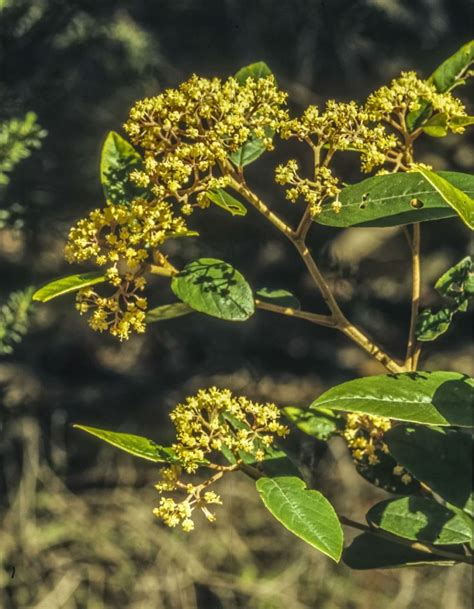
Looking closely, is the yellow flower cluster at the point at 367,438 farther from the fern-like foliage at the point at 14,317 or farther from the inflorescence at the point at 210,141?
the fern-like foliage at the point at 14,317

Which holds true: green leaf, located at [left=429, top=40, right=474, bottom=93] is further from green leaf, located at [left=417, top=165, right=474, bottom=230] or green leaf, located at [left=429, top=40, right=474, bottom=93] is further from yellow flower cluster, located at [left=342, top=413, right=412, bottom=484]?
yellow flower cluster, located at [left=342, top=413, right=412, bottom=484]

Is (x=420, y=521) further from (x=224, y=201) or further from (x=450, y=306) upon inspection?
(x=224, y=201)

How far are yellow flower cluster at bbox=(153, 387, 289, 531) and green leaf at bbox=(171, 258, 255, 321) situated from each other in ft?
0.26

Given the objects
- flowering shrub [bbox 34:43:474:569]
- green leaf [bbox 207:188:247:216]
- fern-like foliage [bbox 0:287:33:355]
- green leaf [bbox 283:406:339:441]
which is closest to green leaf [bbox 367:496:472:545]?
flowering shrub [bbox 34:43:474:569]

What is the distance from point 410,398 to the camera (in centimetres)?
76

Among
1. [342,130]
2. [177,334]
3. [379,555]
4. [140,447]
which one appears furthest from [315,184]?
[177,334]

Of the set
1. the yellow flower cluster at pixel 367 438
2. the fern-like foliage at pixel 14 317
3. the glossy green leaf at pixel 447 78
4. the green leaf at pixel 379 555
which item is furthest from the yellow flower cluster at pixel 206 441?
the fern-like foliage at pixel 14 317

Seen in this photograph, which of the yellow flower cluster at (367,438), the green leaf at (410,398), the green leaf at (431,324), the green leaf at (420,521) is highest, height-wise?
the green leaf at (431,324)

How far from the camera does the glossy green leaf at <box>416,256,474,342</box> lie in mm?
838

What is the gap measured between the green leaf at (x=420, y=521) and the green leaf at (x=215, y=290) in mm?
265

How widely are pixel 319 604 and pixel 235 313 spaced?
96 cm

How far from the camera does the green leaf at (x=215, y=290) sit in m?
0.77

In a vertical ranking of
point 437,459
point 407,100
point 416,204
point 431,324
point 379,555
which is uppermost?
point 407,100

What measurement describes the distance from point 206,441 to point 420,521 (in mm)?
268
